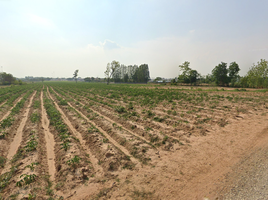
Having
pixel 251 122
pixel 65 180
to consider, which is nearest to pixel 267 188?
pixel 65 180

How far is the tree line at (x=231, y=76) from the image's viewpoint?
125 feet

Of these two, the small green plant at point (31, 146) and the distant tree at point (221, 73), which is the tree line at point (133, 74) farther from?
the small green plant at point (31, 146)

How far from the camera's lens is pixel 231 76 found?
52.8 m

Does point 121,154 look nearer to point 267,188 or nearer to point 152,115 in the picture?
point 267,188

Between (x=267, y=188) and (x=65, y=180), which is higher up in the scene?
(x=267, y=188)

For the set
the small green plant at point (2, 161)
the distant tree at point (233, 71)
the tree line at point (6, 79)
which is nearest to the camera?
the small green plant at point (2, 161)

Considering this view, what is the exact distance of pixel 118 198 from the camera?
3.88 metres

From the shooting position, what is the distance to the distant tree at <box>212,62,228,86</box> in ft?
172

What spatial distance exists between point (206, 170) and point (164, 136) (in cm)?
305

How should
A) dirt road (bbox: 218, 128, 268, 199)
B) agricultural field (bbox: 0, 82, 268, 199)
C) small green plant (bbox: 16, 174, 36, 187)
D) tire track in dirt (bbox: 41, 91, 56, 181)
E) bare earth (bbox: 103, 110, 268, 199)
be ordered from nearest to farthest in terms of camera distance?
dirt road (bbox: 218, 128, 268, 199), bare earth (bbox: 103, 110, 268, 199), agricultural field (bbox: 0, 82, 268, 199), small green plant (bbox: 16, 174, 36, 187), tire track in dirt (bbox: 41, 91, 56, 181)

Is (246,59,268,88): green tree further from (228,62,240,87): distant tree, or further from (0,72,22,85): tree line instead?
(0,72,22,85): tree line

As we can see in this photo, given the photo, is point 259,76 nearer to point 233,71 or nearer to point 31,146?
point 233,71

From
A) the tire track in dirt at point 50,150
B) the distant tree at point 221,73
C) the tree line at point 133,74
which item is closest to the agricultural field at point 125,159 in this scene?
the tire track in dirt at point 50,150

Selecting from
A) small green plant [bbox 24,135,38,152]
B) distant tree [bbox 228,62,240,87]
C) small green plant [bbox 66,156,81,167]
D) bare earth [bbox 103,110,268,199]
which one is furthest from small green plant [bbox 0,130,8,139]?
distant tree [bbox 228,62,240,87]
